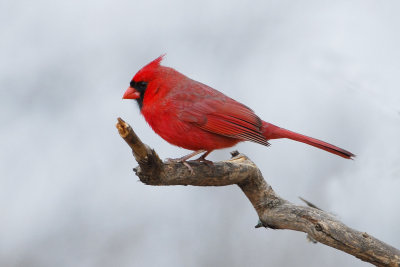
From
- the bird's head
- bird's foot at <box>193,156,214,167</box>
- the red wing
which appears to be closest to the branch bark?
bird's foot at <box>193,156,214,167</box>

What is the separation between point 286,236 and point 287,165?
1.55 feet

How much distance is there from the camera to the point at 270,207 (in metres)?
2.90

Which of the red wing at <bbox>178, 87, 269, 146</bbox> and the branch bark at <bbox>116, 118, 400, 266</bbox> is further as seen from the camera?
the red wing at <bbox>178, 87, 269, 146</bbox>

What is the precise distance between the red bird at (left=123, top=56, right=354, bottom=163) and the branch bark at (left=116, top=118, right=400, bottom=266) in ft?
0.34

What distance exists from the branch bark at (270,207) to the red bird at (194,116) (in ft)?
0.34

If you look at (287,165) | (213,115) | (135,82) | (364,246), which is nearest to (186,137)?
(213,115)

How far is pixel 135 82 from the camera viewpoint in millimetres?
2895

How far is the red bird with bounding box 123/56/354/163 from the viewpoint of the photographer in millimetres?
2764

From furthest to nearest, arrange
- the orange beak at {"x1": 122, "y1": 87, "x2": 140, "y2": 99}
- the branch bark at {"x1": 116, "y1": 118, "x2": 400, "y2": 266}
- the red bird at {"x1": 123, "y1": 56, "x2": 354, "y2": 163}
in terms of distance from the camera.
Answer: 1. the orange beak at {"x1": 122, "y1": 87, "x2": 140, "y2": 99}
2. the red bird at {"x1": 123, "y1": 56, "x2": 354, "y2": 163}
3. the branch bark at {"x1": 116, "y1": 118, "x2": 400, "y2": 266}

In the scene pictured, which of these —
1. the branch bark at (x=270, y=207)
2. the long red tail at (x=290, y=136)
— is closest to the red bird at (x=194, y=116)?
the long red tail at (x=290, y=136)

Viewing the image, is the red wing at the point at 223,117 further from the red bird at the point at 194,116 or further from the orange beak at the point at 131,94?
the orange beak at the point at 131,94

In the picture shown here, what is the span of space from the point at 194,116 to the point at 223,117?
0.15 metres

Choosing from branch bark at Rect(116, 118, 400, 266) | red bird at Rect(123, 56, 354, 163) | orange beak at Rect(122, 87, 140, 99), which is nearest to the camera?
branch bark at Rect(116, 118, 400, 266)

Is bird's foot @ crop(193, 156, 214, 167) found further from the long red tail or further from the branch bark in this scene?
the long red tail
